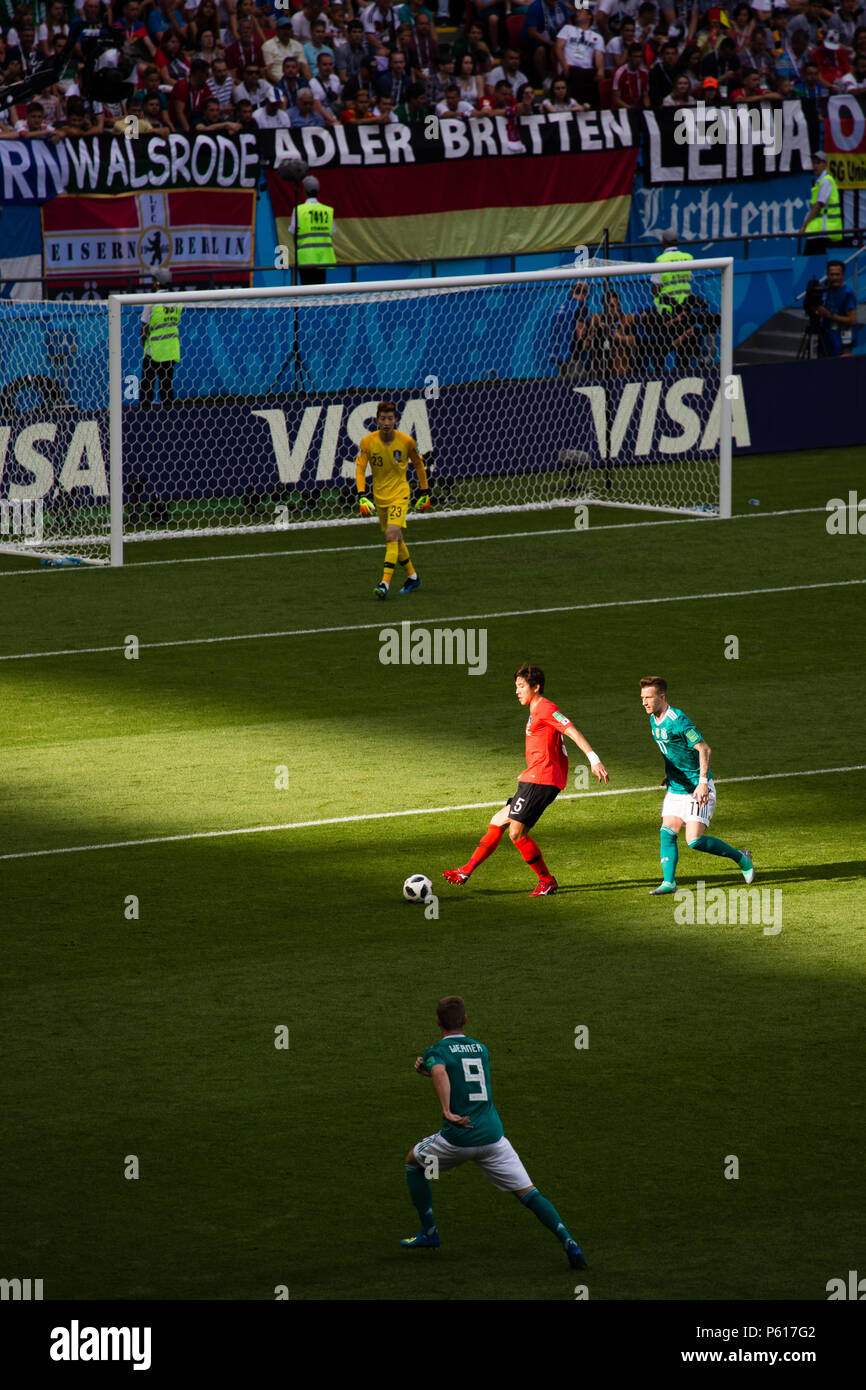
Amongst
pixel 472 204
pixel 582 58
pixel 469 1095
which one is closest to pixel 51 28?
pixel 472 204

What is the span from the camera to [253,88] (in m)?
30.8

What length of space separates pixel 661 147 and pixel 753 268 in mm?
2870

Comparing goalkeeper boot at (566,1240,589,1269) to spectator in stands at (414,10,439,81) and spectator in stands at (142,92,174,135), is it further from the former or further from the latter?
spectator in stands at (414,10,439,81)

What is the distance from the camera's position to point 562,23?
3528 centimetres

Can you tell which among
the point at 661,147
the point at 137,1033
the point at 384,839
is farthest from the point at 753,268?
the point at 137,1033

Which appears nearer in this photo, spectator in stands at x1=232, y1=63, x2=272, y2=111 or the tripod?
spectator in stands at x1=232, y1=63, x2=272, y2=111

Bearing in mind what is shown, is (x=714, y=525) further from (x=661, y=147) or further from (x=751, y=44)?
(x=751, y=44)

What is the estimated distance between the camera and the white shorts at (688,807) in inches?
472

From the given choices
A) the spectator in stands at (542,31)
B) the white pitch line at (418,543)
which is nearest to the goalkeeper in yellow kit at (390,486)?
the white pitch line at (418,543)

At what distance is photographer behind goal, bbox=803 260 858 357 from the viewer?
3111cm

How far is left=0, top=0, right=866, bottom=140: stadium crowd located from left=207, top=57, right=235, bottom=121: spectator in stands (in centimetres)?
3

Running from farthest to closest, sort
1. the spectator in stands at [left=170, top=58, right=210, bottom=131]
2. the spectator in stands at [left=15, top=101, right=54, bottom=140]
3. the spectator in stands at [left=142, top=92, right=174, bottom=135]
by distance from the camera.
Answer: the spectator in stands at [left=170, top=58, right=210, bottom=131] → the spectator in stands at [left=142, top=92, right=174, bottom=135] → the spectator in stands at [left=15, top=101, right=54, bottom=140]

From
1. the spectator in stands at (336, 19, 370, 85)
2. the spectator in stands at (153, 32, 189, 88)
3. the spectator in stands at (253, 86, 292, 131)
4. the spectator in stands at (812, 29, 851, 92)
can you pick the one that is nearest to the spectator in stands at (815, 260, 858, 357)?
the spectator in stands at (812, 29, 851, 92)

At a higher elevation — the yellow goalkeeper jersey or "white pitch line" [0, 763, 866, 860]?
the yellow goalkeeper jersey
